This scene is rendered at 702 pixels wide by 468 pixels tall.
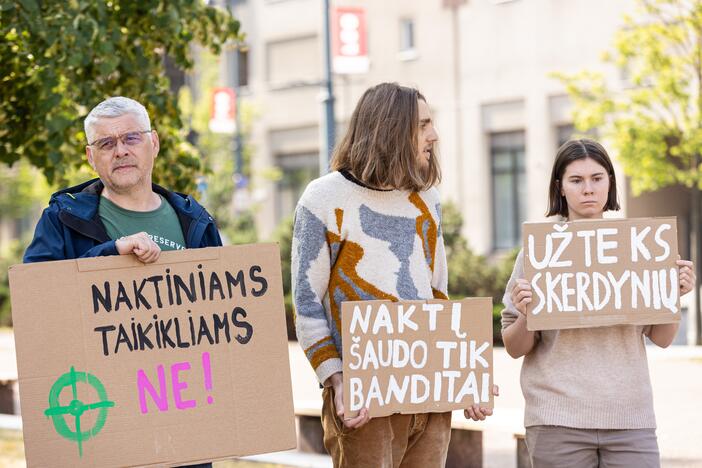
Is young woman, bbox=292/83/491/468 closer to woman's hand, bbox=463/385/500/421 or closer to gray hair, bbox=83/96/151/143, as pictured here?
woman's hand, bbox=463/385/500/421

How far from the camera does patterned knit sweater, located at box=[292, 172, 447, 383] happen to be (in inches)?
161

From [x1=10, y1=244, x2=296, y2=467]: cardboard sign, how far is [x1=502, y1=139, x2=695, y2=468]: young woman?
0.82 m

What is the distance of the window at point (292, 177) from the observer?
103 feet

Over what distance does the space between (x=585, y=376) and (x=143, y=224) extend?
4.95 feet

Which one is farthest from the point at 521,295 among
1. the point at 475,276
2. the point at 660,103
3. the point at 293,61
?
the point at 293,61

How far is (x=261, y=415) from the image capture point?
401 cm

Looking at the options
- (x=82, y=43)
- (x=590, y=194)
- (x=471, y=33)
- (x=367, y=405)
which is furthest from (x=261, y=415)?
(x=471, y=33)

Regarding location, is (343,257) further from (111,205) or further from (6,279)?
(6,279)

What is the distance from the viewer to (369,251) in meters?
4.10

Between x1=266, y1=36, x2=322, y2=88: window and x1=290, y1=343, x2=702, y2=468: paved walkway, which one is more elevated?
x1=266, y1=36, x2=322, y2=88: window

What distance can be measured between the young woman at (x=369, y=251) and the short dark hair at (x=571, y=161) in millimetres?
507

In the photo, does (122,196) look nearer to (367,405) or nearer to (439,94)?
(367,405)

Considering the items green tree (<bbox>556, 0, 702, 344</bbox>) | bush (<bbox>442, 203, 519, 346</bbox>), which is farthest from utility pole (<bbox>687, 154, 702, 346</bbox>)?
bush (<bbox>442, 203, 519, 346</bbox>)

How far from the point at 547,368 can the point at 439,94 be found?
23401mm
